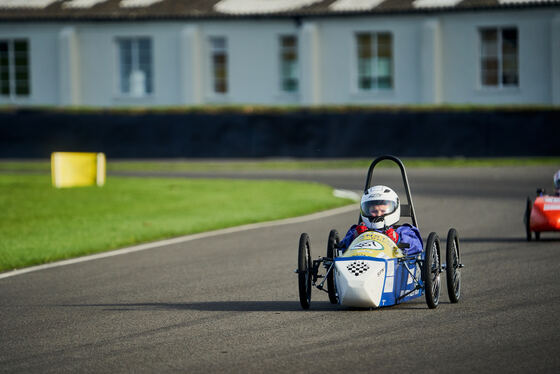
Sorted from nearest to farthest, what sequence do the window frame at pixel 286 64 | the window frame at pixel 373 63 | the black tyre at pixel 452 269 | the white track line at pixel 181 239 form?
the black tyre at pixel 452 269 < the white track line at pixel 181 239 < the window frame at pixel 373 63 < the window frame at pixel 286 64

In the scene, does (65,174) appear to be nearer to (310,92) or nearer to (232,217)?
(232,217)

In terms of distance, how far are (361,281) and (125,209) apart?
11.4 meters

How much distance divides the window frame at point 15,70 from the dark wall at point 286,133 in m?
5.63

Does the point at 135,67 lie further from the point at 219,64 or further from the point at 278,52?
the point at 278,52

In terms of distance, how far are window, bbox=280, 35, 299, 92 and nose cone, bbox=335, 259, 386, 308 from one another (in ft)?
101

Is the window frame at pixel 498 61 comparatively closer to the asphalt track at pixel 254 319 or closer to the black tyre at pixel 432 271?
the asphalt track at pixel 254 319

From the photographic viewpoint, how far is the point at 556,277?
34.9 ft

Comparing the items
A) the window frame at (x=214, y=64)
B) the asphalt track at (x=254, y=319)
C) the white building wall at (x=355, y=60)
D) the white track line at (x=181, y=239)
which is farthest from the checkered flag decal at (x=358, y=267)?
the window frame at (x=214, y=64)

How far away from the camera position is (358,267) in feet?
27.9

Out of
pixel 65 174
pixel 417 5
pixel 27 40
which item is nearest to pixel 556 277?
pixel 65 174

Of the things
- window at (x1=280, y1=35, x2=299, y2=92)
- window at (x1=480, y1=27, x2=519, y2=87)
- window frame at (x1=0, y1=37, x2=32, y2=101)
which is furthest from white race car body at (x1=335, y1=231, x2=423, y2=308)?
window frame at (x1=0, y1=37, x2=32, y2=101)

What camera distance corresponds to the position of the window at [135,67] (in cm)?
3984

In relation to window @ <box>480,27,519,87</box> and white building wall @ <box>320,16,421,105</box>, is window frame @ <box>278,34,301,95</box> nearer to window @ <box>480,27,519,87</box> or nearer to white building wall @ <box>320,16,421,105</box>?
white building wall @ <box>320,16,421,105</box>

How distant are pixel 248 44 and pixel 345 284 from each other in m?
31.0
